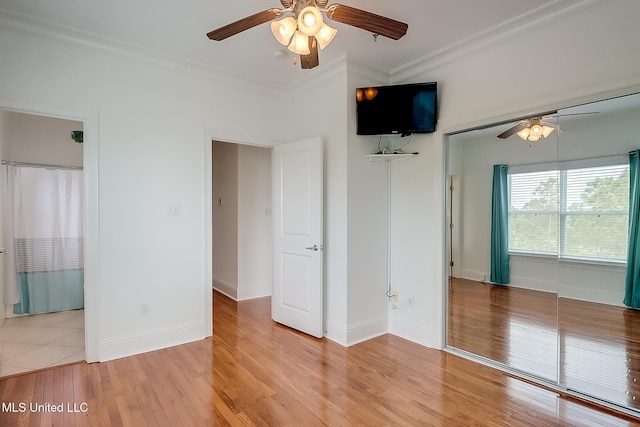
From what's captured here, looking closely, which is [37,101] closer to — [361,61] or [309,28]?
[309,28]

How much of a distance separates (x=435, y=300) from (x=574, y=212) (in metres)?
1.35

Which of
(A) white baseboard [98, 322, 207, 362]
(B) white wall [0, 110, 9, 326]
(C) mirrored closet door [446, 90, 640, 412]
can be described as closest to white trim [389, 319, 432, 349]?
(C) mirrored closet door [446, 90, 640, 412]

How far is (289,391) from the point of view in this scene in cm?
240

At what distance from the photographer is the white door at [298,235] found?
3.40 m

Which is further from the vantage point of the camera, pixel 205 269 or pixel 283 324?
pixel 283 324

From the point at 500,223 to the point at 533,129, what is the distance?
855mm

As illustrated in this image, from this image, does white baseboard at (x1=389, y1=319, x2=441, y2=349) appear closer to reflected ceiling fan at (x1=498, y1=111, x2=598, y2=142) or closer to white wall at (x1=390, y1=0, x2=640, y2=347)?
white wall at (x1=390, y1=0, x2=640, y2=347)

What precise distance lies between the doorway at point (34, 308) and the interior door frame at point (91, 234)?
0.28m

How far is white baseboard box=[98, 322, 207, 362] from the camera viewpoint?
291 centimetres

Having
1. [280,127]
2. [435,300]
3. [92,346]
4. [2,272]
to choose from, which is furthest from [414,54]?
[2,272]

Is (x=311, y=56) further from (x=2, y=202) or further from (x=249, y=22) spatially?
(x=2, y=202)

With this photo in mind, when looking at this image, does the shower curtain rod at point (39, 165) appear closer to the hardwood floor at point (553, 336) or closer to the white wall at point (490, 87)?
the white wall at point (490, 87)

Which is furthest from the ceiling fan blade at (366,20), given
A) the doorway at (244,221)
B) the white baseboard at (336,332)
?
the doorway at (244,221)

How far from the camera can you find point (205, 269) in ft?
11.2
